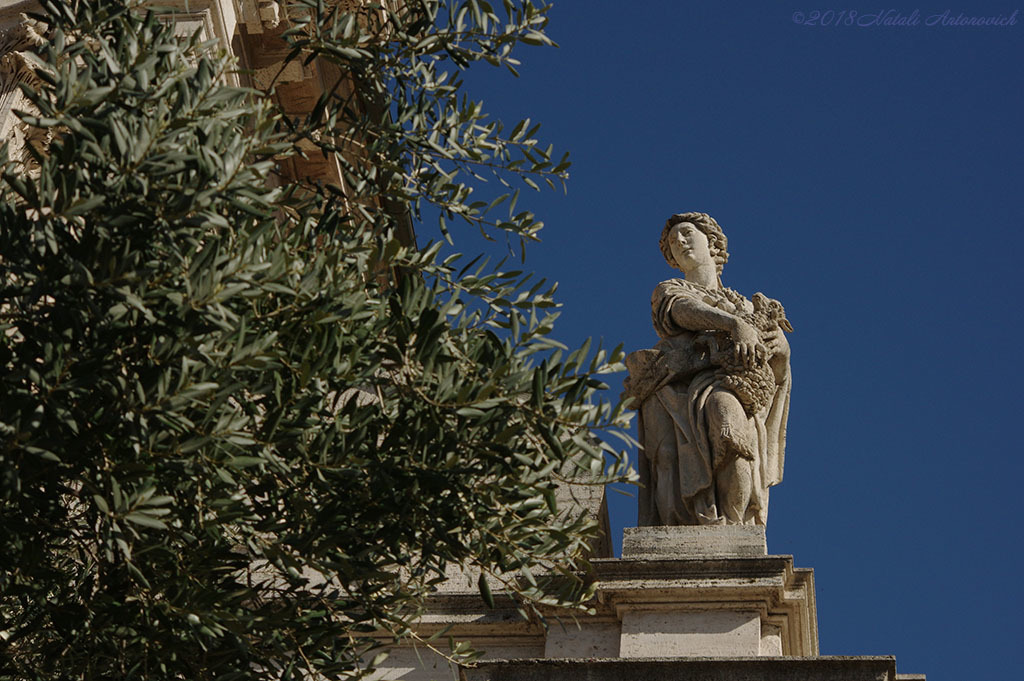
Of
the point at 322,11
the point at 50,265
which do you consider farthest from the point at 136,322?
the point at 322,11

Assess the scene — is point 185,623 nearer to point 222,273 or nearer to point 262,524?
point 262,524

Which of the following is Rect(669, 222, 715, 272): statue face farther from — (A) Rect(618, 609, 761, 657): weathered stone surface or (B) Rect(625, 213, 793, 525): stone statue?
(A) Rect(618, 609, 761, 657): weathered stone surface

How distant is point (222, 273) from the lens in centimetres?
764

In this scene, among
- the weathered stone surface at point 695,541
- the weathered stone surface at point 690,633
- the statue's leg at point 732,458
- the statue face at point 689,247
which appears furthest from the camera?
the statue face at point 689,247

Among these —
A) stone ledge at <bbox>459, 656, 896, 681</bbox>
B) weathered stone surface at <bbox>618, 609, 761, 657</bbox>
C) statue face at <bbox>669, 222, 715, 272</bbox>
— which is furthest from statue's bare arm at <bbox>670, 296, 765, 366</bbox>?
stone ledge at <bbox>459, 656, 896, 681</bbox>

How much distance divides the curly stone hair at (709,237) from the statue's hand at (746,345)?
108 centimetres

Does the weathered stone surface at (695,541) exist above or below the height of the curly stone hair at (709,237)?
below

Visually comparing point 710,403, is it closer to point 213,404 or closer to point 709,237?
point 709,237

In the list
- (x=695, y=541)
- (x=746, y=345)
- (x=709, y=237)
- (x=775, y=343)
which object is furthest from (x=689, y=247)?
(x=695, y=541)

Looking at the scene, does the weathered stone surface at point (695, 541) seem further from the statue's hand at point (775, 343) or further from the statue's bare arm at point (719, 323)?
the statue's hand at point (775, 343)

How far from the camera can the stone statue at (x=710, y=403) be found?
37.0 ft

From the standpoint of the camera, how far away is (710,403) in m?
11.5

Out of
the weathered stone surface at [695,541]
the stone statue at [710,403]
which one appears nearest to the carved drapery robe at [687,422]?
the stone statue at [710,403]

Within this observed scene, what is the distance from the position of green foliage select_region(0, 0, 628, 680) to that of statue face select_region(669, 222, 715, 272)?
383 cm
